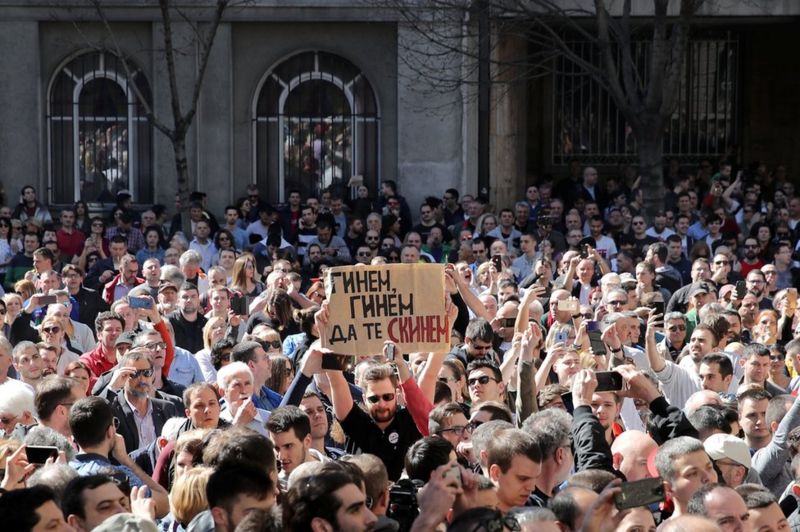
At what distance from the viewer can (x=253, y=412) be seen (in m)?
8.50

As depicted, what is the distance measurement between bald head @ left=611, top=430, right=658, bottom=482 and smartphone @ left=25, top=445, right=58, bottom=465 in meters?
2.71

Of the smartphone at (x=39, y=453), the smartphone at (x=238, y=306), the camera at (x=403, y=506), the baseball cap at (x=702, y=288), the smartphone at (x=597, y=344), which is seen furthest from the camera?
the baseball cap at (x=702, y=288)

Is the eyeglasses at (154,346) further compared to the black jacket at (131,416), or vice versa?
the eyeglasses at (154,346)

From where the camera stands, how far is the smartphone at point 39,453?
22.6ft

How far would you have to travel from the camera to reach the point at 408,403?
333 inches

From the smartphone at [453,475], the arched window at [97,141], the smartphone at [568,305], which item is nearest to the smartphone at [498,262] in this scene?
the smartphone at [568,305]

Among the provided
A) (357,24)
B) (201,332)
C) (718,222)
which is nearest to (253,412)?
(201,332)

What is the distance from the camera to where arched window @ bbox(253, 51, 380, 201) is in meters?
24.3

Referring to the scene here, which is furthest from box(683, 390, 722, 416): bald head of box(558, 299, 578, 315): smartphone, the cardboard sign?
box(558, 299, 578, 315): smartphone

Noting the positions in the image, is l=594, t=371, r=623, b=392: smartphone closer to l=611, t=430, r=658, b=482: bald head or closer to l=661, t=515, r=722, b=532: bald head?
l=611, t=430, r=658, b=482: bald head

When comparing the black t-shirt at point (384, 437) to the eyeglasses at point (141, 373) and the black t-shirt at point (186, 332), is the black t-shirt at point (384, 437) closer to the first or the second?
the eyeglasses at point (141, 373)


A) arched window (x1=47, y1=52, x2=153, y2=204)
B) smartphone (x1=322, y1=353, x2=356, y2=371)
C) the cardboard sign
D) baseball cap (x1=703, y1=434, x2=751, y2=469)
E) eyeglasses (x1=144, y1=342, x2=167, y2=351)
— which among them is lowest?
baseball cap (x1=703, y1=434, x2=751, y2=469)

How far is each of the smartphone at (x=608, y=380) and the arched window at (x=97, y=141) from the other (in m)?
16.8

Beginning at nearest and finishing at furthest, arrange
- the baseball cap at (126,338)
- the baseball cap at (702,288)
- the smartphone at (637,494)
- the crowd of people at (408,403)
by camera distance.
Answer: the smartphone at (637,494), the crowd of people at (408,403), the baseball cap at (126,338), the baseball cap at (702,288)
